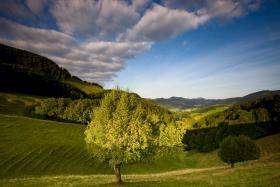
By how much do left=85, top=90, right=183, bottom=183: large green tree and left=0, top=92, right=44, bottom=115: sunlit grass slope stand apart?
4681 inches

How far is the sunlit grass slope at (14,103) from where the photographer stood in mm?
149312

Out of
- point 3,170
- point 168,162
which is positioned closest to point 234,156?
point 168,162

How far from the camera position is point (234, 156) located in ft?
266

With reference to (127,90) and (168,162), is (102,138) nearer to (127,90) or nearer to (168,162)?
(127,90)

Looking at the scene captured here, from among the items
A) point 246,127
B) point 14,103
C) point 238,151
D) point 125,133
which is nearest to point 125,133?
point 125,133

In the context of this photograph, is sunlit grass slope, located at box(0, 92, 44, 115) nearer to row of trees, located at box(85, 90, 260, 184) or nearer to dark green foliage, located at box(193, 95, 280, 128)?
row of trees, located at box(85, 90, 260, 184)

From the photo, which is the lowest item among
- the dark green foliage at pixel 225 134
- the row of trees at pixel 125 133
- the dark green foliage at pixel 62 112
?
the dark green foliage at pixel 225 134

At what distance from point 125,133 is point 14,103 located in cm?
15209

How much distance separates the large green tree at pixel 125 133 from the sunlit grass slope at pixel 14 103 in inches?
4681

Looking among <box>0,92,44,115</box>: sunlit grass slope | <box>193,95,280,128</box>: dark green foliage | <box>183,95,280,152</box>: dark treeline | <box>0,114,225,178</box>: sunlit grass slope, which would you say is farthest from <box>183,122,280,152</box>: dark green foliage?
<box>0,92,44,115</box>: sunlit grass slope

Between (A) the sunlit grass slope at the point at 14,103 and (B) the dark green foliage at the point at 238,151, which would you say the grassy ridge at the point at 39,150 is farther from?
(A) the sunlit grass slope at the point at 14,103

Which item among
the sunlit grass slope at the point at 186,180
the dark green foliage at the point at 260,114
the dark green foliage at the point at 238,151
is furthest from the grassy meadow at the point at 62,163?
the dark green foliage at the point at 260,114

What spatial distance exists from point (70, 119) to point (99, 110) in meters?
108

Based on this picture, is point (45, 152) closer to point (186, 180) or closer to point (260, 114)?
point (186, 180)
